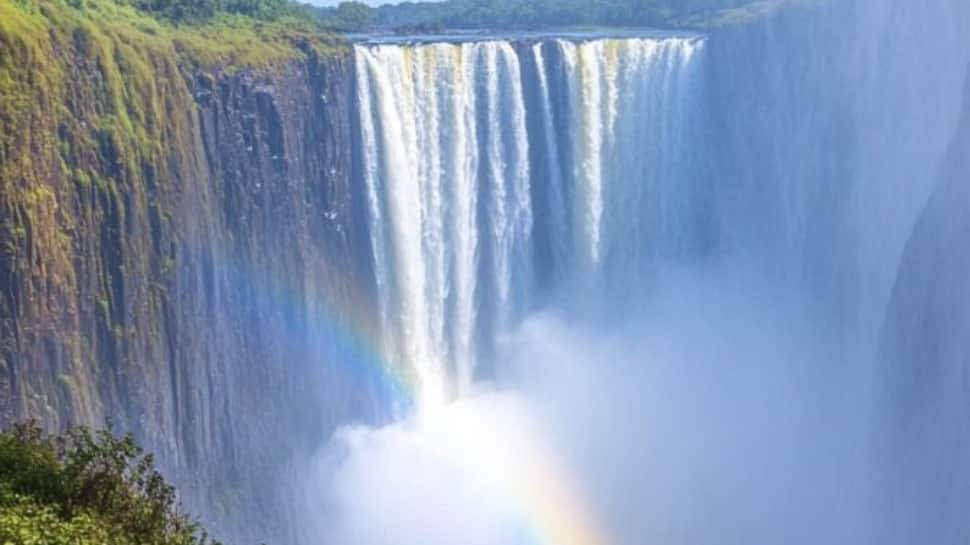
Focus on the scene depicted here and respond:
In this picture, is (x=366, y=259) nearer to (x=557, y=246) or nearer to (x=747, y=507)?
(x=557, y=246)

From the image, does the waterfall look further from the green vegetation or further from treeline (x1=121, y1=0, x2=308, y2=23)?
the green vegetation

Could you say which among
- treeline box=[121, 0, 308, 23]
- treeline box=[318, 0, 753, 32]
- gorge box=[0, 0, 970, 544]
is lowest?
gorge box=[0, 0, 970, 544]

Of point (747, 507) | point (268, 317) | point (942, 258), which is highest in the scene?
point (942, 258)

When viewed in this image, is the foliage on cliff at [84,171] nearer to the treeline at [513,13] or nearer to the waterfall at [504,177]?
the waterfall at [504,177]

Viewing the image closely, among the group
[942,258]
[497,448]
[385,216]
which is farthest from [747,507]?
[385,216]

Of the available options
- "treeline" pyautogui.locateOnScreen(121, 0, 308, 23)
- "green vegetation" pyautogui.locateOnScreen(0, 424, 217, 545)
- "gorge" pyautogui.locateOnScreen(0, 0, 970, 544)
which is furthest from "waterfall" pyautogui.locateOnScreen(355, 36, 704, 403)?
"green vegetation" pyautogui.locateOnScreen(0, 424, 217, 545)

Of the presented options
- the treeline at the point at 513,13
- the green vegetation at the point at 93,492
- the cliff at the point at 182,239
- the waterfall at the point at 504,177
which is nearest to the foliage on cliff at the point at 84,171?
the cliff at the point at 182,239

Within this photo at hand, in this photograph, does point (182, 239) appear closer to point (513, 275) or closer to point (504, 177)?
point (504, 177)
